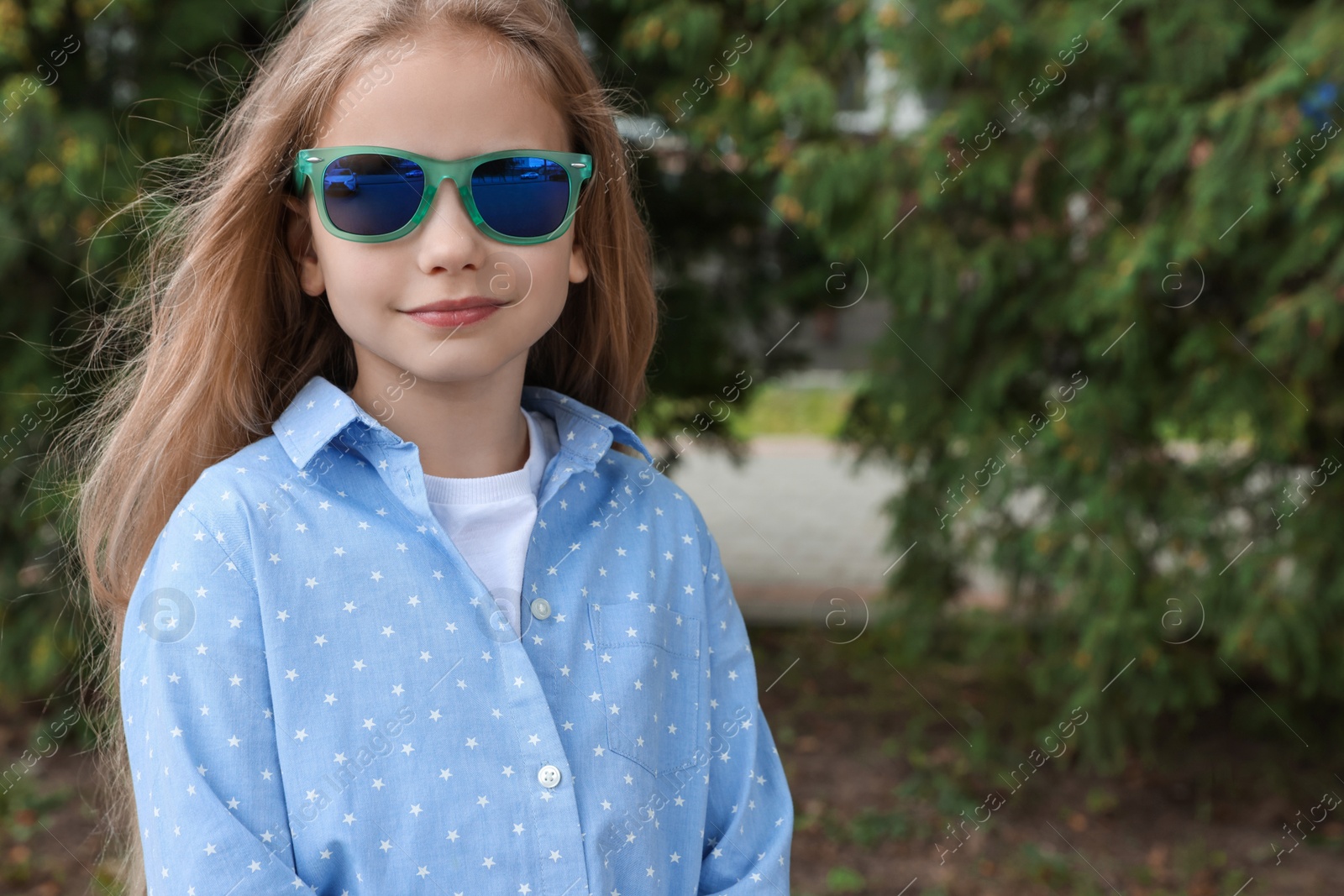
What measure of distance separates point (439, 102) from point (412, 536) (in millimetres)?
521

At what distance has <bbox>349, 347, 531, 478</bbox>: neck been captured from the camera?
5.13 ft

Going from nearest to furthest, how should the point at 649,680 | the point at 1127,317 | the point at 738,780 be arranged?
the point at 649,680
the point at 738,780
the point at 1127,317

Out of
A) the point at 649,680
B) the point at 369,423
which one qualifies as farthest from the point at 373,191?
the point at 649,680

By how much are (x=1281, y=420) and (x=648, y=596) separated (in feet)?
8.58

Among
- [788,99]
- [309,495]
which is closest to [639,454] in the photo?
[309,495]

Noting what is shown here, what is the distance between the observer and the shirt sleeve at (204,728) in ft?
4.17

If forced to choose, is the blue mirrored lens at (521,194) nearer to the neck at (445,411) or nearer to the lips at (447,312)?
the lips at (447,312)

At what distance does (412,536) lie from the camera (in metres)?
1.46

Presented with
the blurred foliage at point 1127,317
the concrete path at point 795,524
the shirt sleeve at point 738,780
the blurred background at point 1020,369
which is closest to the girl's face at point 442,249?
the shirt sleeve at point 738,780

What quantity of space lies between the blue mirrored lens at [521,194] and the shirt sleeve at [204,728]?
49cm

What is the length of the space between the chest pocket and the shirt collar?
23cm

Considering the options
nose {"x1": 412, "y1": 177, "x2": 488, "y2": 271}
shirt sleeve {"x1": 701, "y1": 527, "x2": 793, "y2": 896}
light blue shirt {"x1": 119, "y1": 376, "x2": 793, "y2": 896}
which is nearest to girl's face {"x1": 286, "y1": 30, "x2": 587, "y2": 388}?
nose {"x1": 412, "y1": 177, "x2": 488, "y2": 271}

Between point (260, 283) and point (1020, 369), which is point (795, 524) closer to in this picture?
point (1020, 369)

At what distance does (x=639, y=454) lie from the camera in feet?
6.16
